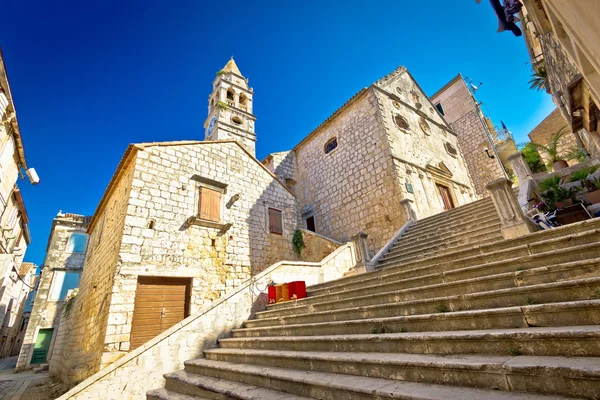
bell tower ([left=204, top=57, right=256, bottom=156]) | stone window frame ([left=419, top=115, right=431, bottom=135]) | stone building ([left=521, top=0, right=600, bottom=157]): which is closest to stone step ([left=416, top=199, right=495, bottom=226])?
stone building ([left=521, top=0, right=600, bottom=157])

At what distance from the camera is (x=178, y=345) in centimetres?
511

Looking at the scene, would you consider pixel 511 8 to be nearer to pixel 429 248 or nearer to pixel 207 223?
pixel 429 248

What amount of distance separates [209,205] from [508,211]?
8474 mm

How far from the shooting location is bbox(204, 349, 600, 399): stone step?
1643mm

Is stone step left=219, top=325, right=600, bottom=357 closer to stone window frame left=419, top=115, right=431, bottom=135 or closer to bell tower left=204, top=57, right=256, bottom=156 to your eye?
bell tower left=204, top=57, right=256, bottom=156

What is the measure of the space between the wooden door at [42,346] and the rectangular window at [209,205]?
599 inches

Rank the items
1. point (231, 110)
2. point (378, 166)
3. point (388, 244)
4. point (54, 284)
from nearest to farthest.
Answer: point (388, 244) → point (378, 166) → point (54, 284) → point (231, 110)

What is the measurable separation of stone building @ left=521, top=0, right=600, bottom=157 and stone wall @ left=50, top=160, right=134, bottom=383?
9100mm

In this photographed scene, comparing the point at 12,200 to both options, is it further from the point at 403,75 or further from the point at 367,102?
the point at 403,75

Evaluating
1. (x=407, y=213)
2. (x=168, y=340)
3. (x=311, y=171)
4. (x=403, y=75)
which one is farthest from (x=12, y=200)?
(x=403, y=75)

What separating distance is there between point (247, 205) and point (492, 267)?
8.38 meters

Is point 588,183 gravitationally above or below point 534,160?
below

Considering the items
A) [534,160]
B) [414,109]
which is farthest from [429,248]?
[534,160]

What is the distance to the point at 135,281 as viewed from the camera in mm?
6812
